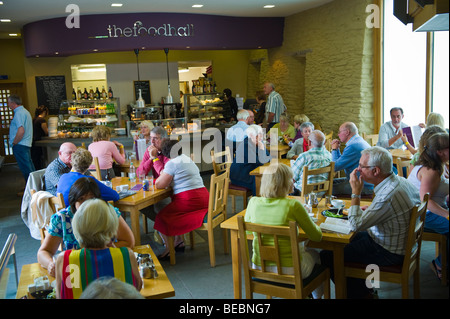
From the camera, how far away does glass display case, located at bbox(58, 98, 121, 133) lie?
8.60 meters

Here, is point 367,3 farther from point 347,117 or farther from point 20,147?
point 20,147

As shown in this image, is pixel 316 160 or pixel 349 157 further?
pixel 349 157

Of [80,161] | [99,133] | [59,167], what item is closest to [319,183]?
[80,161]

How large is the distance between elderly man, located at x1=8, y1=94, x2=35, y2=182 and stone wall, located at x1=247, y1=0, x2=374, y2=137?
5.73 metres

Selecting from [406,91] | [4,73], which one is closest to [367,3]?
[406,91]

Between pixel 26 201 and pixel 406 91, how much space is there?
5913mm

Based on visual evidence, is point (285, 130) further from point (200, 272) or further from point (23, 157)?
point (23, 157)

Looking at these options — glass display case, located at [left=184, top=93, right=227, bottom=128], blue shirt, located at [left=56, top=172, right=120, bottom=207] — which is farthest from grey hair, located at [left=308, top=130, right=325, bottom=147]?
glass display case, located at [left=184, top=93, right=227, bottom=128]

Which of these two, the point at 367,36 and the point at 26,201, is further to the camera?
the point at 367,36

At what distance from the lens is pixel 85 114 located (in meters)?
8.63

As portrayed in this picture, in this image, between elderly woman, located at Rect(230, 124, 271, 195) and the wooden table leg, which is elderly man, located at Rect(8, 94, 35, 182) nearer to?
elderly woman, located at Rect(230, 124, 271, 195)

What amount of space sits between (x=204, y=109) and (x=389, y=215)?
6638 millimetres

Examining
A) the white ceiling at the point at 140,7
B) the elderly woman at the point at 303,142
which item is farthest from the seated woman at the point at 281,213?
the white ceiling at the point at 140,7
